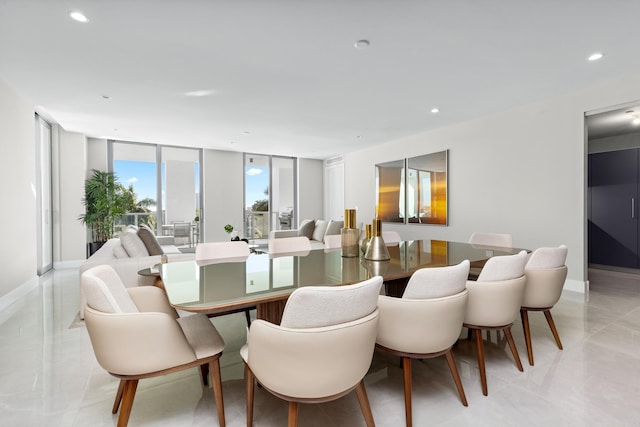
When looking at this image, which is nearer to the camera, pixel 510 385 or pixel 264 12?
pixel 510 385

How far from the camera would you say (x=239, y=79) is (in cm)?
339

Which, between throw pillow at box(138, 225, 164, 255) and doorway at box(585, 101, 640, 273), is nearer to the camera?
throw pillow at box(138, 225, 164, 255)

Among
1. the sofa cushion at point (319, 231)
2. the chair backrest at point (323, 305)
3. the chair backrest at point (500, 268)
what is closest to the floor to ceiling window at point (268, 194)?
the sofa cushion at point (319, 231)

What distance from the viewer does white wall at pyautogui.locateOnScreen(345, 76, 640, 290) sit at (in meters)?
3.81

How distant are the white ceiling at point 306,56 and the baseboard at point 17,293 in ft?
7.86

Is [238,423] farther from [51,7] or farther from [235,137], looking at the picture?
[235,137]

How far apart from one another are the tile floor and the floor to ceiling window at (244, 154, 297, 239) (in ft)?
18.7

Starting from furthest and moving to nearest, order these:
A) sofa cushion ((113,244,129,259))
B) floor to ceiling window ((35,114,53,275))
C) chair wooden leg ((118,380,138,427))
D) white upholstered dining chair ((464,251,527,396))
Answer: floor to ceiling window ((35,114,53,275)) < sofa cushion ((113,244,129,259)) < white upholstered dining chair ((464,251,527,396)) < chair wooden leg ((118,380,138,427))

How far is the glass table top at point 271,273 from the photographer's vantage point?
132cm

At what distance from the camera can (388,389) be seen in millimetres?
1853

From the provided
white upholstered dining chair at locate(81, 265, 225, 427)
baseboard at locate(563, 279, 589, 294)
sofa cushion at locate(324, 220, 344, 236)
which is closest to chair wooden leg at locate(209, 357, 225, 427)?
white upholstered dining chair at locate(81, 265, 225, 427)

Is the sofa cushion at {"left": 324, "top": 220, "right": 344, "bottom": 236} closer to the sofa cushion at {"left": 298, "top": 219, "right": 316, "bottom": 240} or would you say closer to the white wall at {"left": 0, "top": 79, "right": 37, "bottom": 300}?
the sofa cushion at {"left": 298, "top": 219, "right": 316, "bottom": 240}

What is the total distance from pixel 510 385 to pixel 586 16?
2682 millimetres

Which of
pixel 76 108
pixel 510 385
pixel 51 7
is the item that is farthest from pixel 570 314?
pixel 76 108
